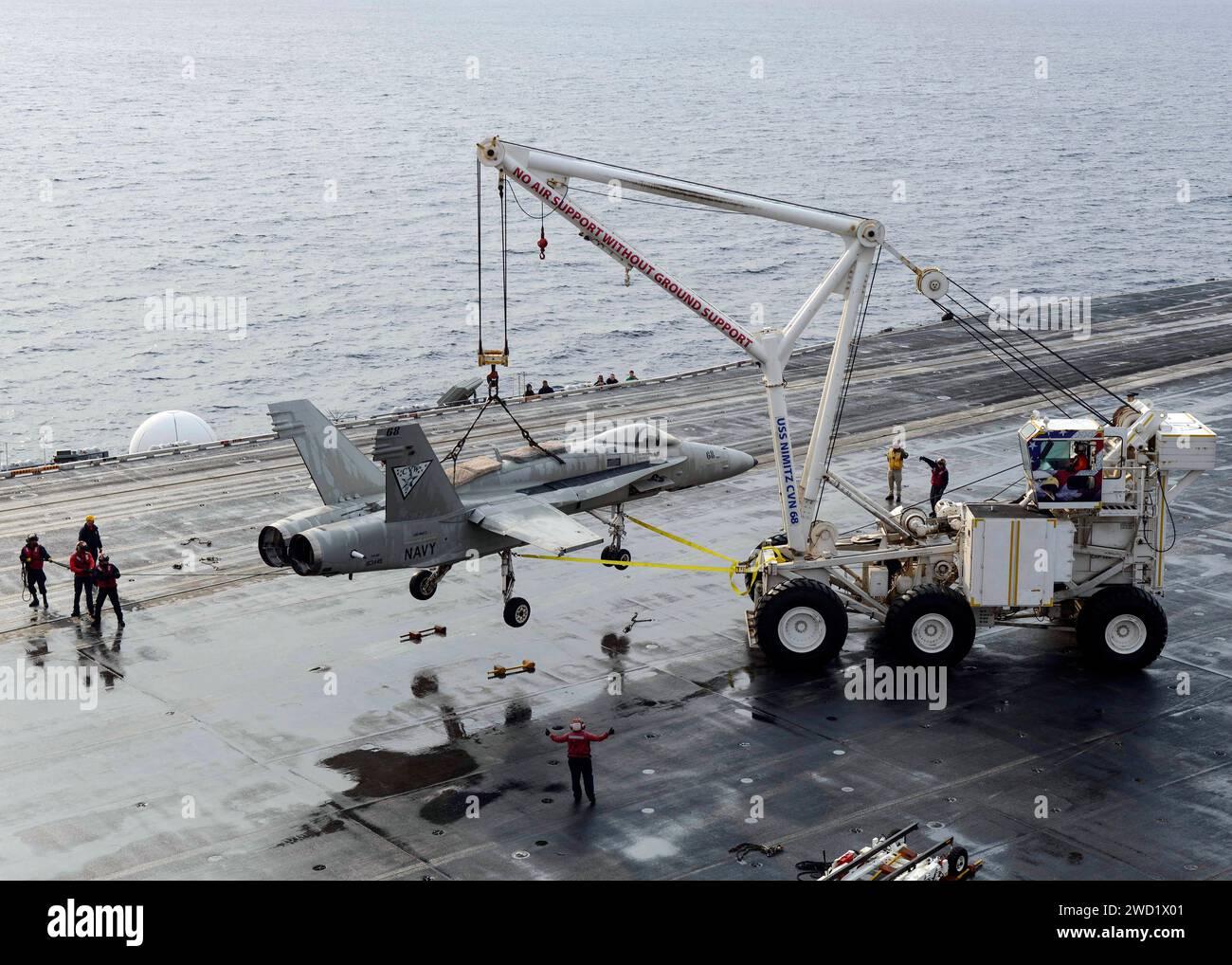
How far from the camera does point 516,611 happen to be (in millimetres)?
27844

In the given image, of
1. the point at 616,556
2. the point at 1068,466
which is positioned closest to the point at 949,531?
the point at 1068,466

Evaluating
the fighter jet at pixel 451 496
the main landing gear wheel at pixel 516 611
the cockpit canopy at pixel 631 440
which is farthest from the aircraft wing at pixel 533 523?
the cockpit canopy at pixel 631 440

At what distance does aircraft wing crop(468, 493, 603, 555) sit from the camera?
26172mm

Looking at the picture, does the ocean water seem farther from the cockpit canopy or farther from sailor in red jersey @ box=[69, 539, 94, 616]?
the cockpit canopy

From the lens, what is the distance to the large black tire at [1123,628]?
2681cm

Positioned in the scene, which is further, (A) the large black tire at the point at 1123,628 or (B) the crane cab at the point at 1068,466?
(A) the large black tire at the point at 1123,628

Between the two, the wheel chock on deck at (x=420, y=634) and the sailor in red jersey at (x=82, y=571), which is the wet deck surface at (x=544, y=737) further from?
the sailor in red jersey at (x=82, y=571)

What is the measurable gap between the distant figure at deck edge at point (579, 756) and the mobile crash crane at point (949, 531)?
5.97m

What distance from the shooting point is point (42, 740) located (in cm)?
2469

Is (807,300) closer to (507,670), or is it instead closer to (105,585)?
(507,670)

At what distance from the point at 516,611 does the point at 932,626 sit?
7690 millimetres

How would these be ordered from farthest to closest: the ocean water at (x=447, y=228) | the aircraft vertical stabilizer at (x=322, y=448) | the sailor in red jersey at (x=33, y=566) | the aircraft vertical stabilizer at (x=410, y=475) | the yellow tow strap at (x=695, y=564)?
the ocean water at (x=447, y=228) < the sailor in red jersey at (x=33, y=566) < the yellow tow strap at (x=695, y=564) < the aircraft vertical stabilizer at (x=322, y=448) < the aircraft vertical stabilizer at (x=410, y=475)
